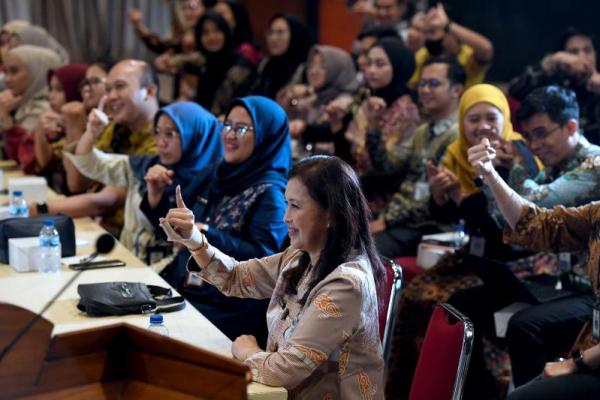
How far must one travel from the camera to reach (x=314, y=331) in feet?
6.15

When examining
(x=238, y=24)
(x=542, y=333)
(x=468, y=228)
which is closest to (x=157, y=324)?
(x=542, y=333)

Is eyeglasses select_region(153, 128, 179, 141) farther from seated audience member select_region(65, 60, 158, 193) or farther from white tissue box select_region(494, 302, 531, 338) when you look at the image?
white tissue box select_region(494, 302, 531, 338)

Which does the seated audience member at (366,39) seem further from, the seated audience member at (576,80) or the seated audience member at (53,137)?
the seated audience member at (53,137)

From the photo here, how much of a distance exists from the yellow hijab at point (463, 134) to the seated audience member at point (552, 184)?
44 centimetres

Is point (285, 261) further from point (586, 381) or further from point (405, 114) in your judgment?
point (405, 114)

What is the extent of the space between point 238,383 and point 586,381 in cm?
A: 116

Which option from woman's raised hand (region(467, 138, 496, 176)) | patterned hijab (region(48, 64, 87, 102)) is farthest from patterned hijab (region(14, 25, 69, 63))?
woman's raised hand (region(467, 138, 496, 176))

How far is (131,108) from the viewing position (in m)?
4.09

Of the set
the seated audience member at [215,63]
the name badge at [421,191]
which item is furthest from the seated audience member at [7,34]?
the name badge at [421,191]

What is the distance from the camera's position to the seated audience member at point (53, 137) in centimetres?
486

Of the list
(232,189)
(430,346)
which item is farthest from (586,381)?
(232,189)

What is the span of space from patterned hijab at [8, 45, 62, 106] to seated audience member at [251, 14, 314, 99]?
138cm

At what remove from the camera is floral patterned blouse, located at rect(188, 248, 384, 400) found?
1.87 m

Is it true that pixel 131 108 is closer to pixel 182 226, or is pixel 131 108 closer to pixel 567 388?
pixel 182 226
